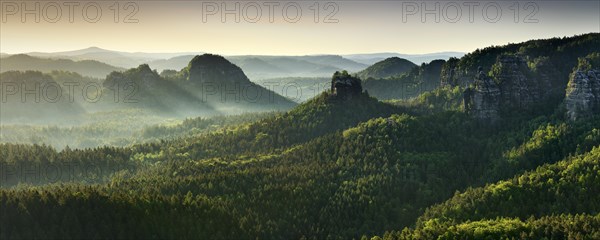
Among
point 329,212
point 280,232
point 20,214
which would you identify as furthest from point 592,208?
point 20,214

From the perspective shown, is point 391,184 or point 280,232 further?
point 391,184

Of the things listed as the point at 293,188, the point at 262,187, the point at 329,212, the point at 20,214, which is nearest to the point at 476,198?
the point at 329,212

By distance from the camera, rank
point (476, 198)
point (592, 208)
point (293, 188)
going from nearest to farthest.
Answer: point (592, 208), point (476, 198), point (293, 188)

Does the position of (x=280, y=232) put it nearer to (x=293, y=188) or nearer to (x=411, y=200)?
(x=293, y=188)

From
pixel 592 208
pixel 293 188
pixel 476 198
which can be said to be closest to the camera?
pixel 592 208

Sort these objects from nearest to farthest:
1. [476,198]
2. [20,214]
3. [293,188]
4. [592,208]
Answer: [20,214] → [592,208] → [476,198] → [293,188]

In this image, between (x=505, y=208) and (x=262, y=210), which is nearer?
(x=505, y=208)

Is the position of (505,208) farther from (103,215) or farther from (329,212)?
(103,215)

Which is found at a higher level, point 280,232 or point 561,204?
point 561,204

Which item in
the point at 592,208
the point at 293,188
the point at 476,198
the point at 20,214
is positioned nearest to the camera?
the point at 20,214
